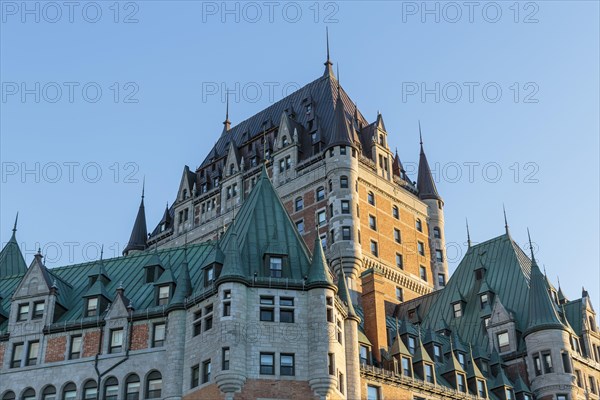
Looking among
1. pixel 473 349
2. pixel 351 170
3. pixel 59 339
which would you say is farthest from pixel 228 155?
pixel 59 339

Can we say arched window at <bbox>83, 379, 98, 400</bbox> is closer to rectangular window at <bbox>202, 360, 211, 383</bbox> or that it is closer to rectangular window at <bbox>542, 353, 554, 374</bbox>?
rectangular window at <bbox>202, 360, 211, 383</bbox>

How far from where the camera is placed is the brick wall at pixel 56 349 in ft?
204

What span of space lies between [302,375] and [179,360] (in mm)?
7773

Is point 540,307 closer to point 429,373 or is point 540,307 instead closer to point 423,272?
point 429,373

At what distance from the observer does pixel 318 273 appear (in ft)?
193

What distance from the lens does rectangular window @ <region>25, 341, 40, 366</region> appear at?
205ft

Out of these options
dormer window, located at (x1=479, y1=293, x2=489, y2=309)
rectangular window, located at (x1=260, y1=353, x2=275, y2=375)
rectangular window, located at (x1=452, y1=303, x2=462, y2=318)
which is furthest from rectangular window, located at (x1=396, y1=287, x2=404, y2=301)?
rectangular window, located at (x1=260, y1=353, x2=275, y2=375)

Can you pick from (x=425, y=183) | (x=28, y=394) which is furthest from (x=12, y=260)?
(x=425, y=183)

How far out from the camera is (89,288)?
66.8 m

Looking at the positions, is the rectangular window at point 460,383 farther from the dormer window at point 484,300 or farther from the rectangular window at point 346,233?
the rectangular window at point 346,233

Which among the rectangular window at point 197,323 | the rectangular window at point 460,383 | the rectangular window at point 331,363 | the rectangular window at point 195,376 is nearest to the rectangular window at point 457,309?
the rectangular window at point 460,383

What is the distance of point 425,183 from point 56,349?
57.8 m

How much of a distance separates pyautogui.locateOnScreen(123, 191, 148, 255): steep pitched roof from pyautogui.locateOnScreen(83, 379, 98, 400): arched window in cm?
5718

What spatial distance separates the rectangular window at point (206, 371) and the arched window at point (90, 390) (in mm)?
7729
